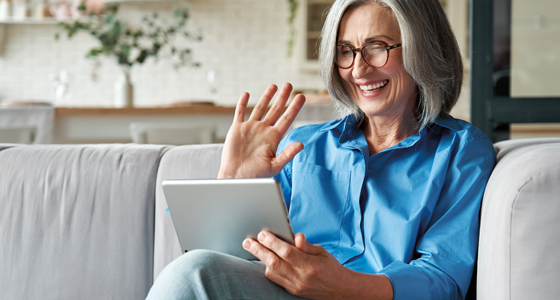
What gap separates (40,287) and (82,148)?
0.41m

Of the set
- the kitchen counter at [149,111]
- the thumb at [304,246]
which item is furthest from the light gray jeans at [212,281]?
the kitchen counter at [149,111]

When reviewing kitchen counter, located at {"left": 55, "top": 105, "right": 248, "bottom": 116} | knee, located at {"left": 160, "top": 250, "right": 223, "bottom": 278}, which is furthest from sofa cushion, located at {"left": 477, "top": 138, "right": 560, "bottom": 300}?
kitchen counter, located at {"left": 55, "top": 105, "right": 248, "bottom": 116}

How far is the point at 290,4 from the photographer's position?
5340 mm

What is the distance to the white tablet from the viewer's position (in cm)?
88

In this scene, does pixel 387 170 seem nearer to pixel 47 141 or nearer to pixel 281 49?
pixel 47 141

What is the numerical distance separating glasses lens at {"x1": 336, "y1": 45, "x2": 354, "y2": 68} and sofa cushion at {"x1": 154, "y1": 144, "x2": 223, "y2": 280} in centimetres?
44

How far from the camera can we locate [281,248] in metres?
0.88

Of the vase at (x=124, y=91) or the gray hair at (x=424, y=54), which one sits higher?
the gray hair at (x=424, y=54)

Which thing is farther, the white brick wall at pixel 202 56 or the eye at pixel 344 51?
the white brick wall at pixel 202 56

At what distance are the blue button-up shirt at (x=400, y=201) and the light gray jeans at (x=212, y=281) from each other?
0.24 metres

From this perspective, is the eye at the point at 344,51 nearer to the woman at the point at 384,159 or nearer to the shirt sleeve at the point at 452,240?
the woman at the point at 384,159

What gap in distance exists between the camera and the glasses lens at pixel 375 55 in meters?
1.18

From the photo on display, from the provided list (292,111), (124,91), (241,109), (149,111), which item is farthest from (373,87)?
(124,91)

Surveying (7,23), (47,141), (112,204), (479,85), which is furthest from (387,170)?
(7,23)
